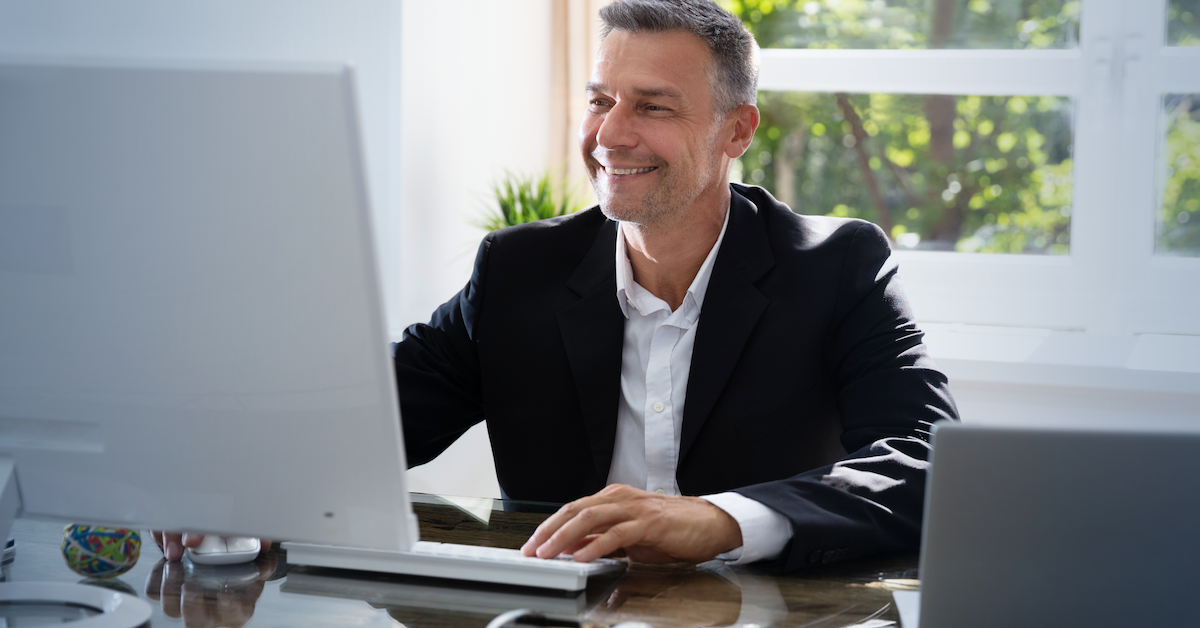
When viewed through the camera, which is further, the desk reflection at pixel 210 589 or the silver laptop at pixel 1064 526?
the desk reflection at pixel 210 589

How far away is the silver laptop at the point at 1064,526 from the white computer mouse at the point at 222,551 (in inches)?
27.9

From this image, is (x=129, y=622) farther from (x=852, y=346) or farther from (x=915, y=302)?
(x=915, y=302)

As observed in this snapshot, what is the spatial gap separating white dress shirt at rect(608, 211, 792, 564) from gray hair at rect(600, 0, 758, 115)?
0.91 feet

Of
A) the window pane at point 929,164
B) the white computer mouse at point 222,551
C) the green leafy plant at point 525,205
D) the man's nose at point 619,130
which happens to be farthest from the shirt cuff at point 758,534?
the window pane at point 929,164

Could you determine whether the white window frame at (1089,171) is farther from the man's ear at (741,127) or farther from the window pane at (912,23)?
the man's ear at (741,127)

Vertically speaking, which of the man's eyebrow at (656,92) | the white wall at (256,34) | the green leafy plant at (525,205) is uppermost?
Result: the white wall at (256,34)

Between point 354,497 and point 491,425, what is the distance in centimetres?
87

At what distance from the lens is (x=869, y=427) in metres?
1.38

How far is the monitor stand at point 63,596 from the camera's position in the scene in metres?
0.88

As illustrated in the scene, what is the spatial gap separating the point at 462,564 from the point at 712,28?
3.51 feet

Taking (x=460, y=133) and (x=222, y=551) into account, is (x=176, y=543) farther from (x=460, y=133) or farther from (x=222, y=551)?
(x=460, y=133)

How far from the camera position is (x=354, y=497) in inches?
32.2

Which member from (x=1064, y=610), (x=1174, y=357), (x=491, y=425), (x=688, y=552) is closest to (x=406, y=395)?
(x=491, y=425)

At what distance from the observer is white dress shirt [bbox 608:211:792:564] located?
1.57 meters
